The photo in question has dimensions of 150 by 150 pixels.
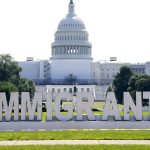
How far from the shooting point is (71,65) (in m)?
177

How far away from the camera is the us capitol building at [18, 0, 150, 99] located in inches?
6811

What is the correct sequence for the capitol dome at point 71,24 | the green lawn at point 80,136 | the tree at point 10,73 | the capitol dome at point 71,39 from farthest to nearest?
the capitol dome at point 71,24
the capitol dome at point 71,39
the tree at point 10,73
the green lawn at point 80,136

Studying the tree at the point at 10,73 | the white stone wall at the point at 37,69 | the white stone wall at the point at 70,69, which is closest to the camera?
the tree at the point at 10,73

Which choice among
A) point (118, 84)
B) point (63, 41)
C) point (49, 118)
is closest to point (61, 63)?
point (63, 41)

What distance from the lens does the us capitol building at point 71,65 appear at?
17300 centimetres

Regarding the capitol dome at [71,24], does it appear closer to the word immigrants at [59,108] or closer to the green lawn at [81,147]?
the word immigrants at [59,108]

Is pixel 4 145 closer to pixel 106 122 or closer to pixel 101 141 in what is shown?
pixel 101 141

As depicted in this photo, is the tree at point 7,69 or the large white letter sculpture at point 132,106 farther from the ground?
the tree at point 7,69

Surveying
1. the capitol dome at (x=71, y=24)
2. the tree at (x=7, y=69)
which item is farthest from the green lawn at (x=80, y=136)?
the capitol dome at (x=71, y=24)

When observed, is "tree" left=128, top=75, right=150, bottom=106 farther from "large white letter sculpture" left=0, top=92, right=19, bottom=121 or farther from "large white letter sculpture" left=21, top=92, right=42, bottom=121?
"large white letter sculpture" left=0, top=92, right=19, bottom=121

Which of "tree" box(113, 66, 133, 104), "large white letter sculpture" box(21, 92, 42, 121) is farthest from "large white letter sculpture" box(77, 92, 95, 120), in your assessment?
"tree" box(113, 66, 133, 104)

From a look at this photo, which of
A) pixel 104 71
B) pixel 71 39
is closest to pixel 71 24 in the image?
pixel 71 39

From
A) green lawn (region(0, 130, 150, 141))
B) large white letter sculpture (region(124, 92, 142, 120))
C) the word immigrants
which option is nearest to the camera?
green lawn (region(0, 130, 150, 141))

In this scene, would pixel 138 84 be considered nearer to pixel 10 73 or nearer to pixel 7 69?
pixel 10 73
